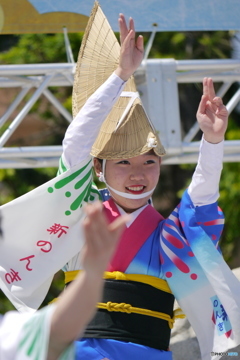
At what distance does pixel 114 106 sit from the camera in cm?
241

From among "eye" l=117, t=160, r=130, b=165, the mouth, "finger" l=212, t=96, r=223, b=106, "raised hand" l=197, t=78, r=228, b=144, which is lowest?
the mouth

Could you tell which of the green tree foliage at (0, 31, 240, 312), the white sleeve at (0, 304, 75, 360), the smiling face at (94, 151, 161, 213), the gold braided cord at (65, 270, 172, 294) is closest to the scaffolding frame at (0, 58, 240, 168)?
the smiling face at (94, 151, 161, 213)

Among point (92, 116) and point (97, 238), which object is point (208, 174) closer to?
point (92, 116)

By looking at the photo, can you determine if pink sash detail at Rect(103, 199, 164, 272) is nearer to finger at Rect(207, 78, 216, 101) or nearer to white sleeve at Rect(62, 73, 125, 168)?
white sleeve at Rect(62, 73, 125, 168)

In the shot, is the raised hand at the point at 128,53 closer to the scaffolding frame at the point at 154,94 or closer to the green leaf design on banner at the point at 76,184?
the green leaf design on banner at the point at 76,184

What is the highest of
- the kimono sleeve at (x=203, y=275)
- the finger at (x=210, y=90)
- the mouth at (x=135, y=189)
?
the finger at (x=210, y=90)

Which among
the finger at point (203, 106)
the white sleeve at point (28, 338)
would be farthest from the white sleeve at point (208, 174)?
the white sleeve at point (28, 338)

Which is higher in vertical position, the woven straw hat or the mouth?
the woven straw hat

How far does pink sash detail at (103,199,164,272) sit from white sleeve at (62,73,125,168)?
254mm

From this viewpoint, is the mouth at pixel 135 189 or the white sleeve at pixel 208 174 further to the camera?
the mouth at pixel 135 189

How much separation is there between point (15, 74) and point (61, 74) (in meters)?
0.23

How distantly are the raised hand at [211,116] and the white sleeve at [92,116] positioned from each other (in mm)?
288

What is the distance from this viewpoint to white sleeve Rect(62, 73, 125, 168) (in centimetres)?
225

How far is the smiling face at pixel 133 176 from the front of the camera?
2332 mm
